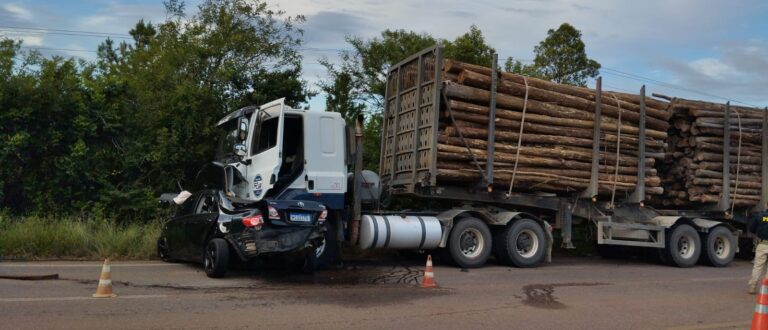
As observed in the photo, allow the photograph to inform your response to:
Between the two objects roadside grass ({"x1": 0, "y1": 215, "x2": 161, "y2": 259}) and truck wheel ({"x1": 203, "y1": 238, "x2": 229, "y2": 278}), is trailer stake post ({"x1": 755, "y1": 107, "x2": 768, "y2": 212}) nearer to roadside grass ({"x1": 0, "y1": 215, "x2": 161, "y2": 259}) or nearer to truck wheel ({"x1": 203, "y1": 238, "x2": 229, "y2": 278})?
truck wheel ({"x1": 203, "y1": 238, "x2": 229, "y2": 278})

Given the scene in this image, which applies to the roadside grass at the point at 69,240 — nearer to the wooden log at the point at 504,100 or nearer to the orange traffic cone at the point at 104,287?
the orange traffic cone at the point at 104,287

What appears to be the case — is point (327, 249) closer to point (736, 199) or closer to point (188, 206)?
point (188, 206)

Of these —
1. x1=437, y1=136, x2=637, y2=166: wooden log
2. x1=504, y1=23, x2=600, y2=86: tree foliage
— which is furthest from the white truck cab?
x1=504, y1=23, x2=600, y2=86: tree foliage

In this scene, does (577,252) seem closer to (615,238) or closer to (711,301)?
(615,238)

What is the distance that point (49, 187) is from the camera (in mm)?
14352

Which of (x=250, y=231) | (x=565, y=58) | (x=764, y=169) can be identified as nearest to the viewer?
(x=250, y=231)

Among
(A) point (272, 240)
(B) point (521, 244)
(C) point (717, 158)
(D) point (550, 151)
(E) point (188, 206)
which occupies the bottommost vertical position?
(B) point (521, 244)

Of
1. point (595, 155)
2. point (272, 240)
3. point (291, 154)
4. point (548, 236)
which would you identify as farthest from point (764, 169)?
point (272, 240)

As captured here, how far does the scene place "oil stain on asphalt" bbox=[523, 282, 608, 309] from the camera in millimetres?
9008

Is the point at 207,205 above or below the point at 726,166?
below

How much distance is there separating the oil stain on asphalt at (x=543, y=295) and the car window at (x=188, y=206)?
5.54 metres

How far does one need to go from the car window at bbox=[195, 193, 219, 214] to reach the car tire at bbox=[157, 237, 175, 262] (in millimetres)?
1198

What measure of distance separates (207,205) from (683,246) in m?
11.0

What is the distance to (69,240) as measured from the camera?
1238cm
